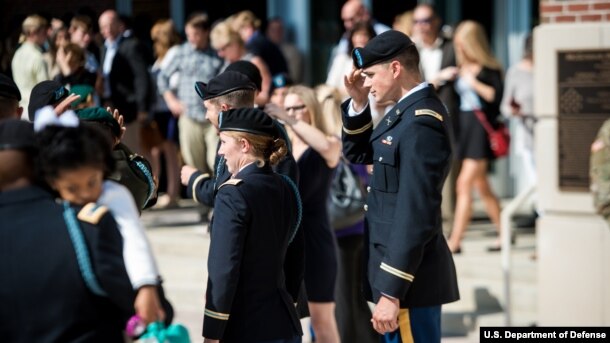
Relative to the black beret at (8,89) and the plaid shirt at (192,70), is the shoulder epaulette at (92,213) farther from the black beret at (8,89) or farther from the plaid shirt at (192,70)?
the plaid shirt at (192,70)

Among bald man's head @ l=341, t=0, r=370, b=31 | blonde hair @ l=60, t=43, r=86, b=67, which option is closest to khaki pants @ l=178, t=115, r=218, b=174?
bald man's head @ l=341, t=0, r=370, b=31

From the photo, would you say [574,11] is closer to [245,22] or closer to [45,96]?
[245,22]

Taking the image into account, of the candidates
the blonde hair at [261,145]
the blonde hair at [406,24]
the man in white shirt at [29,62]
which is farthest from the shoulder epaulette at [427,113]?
the blonde hair at [406,24]

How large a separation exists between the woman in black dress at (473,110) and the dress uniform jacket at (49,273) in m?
6.20

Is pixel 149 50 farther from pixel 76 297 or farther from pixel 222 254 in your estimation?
pixel 76 297

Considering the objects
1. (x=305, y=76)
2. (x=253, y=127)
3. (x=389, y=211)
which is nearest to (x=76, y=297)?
(x=253, y=127)

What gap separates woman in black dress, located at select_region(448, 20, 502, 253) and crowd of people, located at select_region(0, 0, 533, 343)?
0.01 meters

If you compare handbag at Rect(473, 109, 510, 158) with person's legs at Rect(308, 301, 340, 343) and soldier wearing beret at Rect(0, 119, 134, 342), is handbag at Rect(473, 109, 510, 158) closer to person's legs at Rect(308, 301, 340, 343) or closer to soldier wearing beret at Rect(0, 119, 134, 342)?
person's legs at Rect(308, 301, 340, 343)

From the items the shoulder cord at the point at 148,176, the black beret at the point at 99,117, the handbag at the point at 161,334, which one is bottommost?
the handbag at the point at 161,334

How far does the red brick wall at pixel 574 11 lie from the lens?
8.56 metres

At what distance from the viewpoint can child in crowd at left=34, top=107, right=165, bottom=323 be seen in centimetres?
374

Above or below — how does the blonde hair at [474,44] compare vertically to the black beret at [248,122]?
below

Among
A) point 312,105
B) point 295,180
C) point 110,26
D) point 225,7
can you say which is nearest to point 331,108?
point 312,105

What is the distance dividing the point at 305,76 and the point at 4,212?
8.95m
